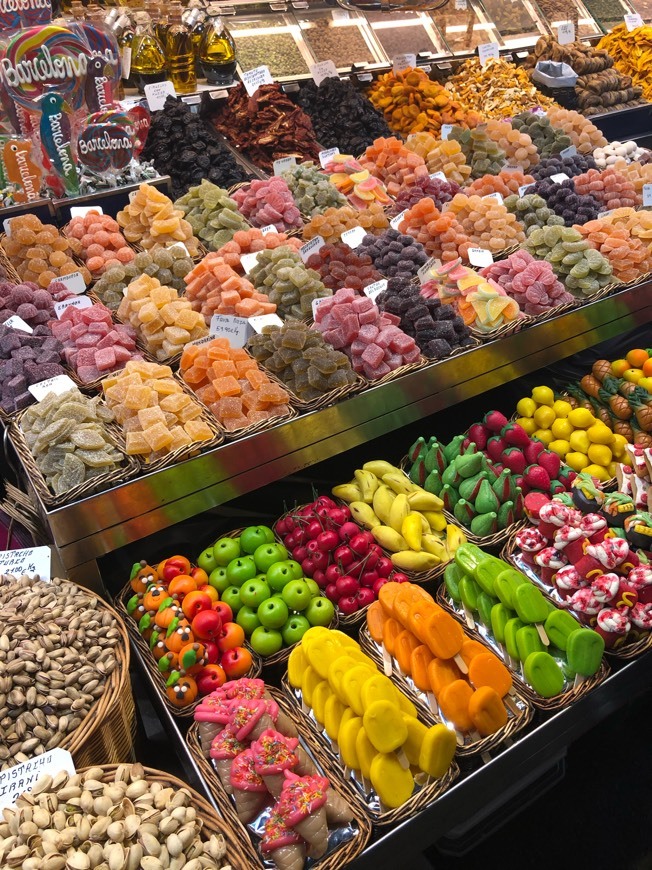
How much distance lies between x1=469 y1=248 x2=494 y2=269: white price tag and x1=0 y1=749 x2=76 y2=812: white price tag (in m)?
2.26

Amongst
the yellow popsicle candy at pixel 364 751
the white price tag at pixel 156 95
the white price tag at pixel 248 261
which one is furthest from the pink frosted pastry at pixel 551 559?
the white price tag at pixel 156 95

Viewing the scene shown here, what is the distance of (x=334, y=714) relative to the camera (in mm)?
1665

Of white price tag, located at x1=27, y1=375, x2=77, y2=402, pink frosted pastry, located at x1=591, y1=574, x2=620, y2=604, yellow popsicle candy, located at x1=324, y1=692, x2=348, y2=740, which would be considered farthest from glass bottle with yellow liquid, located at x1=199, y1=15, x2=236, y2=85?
yellow popsicle candy, located at x1=324, y1=692, x2=348, y2=740

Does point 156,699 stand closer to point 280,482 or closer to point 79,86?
point 280,482

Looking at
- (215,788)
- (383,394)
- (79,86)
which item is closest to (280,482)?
(383,394)

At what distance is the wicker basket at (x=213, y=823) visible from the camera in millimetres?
1346

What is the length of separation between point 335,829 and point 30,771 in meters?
0.62

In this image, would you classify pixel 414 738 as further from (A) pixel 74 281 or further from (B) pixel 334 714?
(A) pixel 74 281

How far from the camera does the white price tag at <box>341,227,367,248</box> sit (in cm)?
300

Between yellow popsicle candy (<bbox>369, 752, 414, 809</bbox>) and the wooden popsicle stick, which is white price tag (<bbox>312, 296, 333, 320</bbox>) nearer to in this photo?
the wooden popsicle stick

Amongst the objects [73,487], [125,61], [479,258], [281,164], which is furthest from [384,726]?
[125,61]

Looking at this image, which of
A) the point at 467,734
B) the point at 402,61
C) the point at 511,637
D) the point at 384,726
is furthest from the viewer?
the point at 402,61

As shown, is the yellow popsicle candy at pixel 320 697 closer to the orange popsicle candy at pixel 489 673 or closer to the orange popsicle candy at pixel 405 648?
the orange popsicle candy at pixel 405 648

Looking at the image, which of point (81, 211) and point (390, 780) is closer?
point (390, 780)
